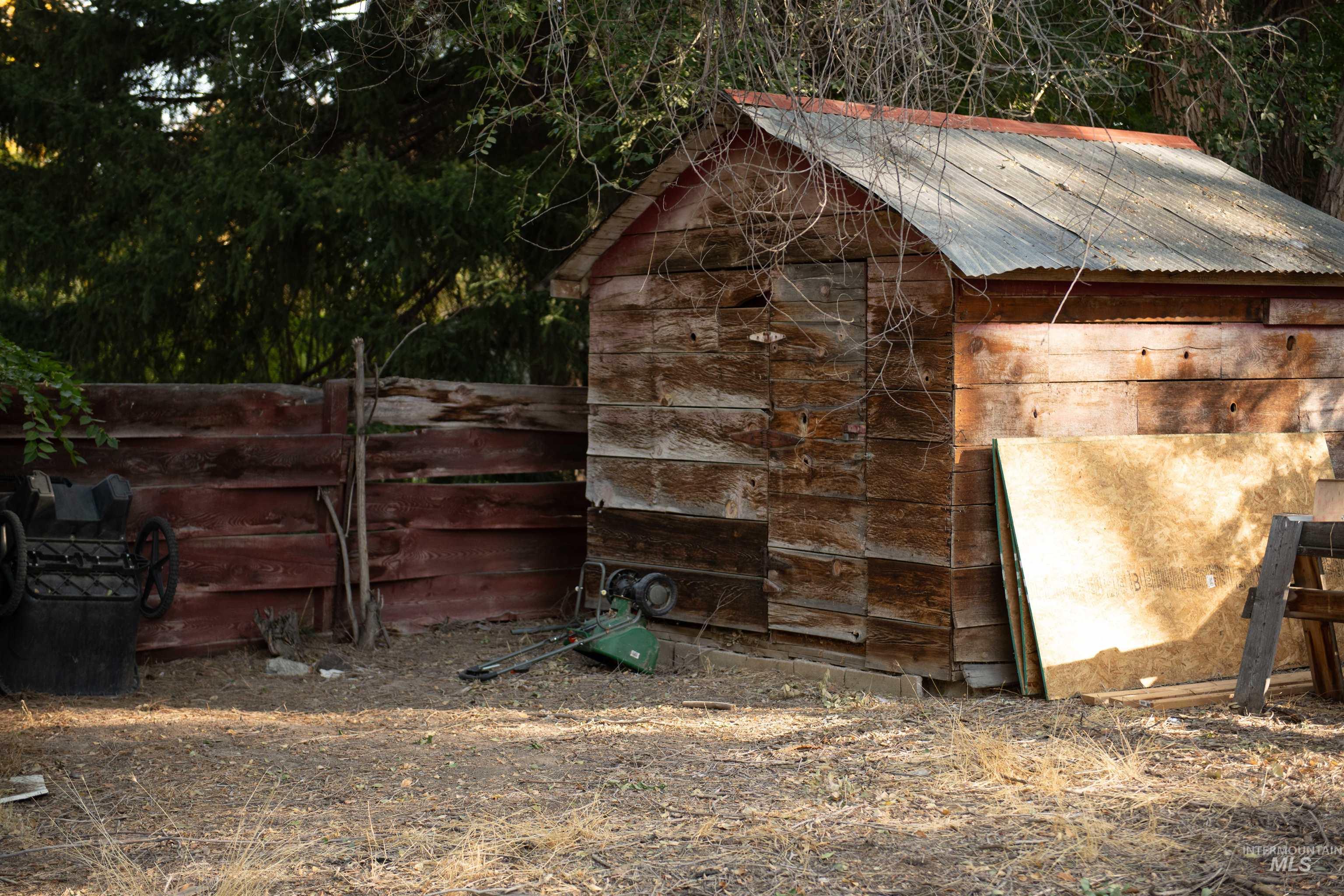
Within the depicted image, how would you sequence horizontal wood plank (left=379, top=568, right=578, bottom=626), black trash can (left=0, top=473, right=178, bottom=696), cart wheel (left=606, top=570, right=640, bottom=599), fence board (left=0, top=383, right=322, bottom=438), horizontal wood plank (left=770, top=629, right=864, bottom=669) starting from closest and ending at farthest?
black trash can (left=0, top=473, right=178, bottom=696)
horizontal wood plank (left=770, top=629, right=864, bottom=669)
fence board (left=0, top=383, right=322, bottom=438)
cart wheel (left=606, top=570, right=640, bottom=599)
horizontal wood plank (left=379, top=568, right=578, bottom=626)

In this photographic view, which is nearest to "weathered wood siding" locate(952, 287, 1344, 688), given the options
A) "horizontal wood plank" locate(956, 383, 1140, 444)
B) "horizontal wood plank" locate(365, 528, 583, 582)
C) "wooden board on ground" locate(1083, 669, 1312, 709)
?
"horizontal wood plank" locate(956, 383, 1140, 444)

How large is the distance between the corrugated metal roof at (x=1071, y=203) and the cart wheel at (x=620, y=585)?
2861mm

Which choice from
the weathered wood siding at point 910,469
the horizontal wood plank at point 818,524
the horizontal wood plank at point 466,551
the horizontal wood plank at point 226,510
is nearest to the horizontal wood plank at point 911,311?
the weathered wood siding at point 910,469

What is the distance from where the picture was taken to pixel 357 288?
10984 mm

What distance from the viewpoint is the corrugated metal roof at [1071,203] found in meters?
6.33

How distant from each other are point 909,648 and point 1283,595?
1912 mm

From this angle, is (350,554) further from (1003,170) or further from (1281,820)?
(1281,820)

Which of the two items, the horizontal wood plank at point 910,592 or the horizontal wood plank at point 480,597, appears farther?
the horizontal wood plank at point 480,597

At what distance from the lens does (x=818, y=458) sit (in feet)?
23.1

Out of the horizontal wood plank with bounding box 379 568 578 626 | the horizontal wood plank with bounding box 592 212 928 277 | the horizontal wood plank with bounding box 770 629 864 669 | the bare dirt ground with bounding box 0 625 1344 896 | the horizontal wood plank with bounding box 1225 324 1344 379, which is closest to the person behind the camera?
the bare dirt ground with bounding box 0 625 1344 896

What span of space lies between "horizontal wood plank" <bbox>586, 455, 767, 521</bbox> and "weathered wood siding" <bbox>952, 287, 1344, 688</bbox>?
141 centimetres

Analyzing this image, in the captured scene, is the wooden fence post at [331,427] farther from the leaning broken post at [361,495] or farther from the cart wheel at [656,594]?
the cart wheel at [656,594]

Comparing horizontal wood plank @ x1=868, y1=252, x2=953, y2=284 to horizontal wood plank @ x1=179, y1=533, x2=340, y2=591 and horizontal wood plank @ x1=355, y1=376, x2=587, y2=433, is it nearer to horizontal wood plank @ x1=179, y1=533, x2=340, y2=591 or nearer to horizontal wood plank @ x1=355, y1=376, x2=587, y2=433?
horizontal wood plank @ x1=355, y1=376, x2=587, y2=433

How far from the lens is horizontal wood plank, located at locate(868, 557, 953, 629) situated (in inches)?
256
